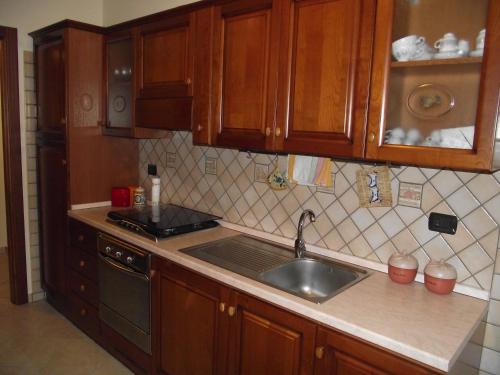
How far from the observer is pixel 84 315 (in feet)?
8.99

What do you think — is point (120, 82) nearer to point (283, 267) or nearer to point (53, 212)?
point (53, 212)

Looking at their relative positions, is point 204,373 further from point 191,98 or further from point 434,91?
point 434,91

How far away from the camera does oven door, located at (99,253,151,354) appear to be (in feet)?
7.09

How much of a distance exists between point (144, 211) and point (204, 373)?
1167mm

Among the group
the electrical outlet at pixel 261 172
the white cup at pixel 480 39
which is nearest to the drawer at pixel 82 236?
the electrical outlet at pixel 261 172

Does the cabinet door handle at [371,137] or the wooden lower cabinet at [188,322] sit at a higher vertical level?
the cabinet door handle at [371,137]

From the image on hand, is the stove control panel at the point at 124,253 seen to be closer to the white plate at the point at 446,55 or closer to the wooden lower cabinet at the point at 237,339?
the wooden lower cabinet at the point at 237,339

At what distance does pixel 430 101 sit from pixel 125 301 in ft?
6.33

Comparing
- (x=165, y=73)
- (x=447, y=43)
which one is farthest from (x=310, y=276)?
(x=165, y=73)

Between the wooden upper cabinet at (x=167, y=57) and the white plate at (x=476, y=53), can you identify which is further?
the wooden upper cabinet at (x=167, y=57)

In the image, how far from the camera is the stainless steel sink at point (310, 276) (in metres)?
1.83

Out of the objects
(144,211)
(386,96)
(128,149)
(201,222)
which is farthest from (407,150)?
(128,149)

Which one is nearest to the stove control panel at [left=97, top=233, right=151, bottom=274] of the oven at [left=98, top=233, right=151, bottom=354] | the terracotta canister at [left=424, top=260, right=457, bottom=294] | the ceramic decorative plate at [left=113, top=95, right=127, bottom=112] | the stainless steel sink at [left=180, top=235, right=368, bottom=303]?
the oven at [left=98, top=233, right=151, bottom=354]

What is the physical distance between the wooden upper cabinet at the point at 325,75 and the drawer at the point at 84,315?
1856mm
